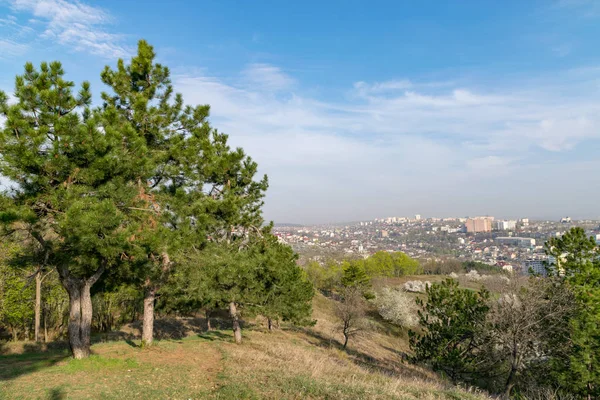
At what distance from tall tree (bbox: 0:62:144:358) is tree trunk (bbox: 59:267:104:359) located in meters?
1.15

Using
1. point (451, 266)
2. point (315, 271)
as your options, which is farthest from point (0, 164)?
point (451, 266)

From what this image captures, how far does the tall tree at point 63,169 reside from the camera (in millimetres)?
7285

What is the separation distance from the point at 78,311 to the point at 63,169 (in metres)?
4.45

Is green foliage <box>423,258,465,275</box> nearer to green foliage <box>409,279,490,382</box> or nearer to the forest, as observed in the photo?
the forest

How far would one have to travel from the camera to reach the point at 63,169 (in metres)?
7.89

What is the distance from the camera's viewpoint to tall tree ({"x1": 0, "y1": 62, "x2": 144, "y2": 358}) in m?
7.29

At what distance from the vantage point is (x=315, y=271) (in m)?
68.2

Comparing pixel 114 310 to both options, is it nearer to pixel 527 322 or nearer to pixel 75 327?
pixel 75 327

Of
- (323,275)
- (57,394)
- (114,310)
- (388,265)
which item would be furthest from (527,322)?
(388,265)

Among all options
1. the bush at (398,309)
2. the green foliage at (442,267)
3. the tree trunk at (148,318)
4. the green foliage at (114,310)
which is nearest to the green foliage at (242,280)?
the tree trunk at (148,318)

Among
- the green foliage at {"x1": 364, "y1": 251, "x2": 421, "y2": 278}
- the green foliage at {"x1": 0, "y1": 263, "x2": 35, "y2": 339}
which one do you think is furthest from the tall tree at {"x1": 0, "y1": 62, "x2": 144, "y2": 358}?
the green foliage at {"x1": 364, "y1": 251, "x2": 421, "y2": 278}

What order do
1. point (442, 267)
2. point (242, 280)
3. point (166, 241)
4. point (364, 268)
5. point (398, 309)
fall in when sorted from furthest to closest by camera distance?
point (442, 267) → point (364, 268) → point (398, 309) → point (242, 280) → point (166, 241)

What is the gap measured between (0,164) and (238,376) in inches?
294

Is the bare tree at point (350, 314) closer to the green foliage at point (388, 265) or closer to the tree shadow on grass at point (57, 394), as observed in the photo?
the tree shadow on grass at point (57, 394)
